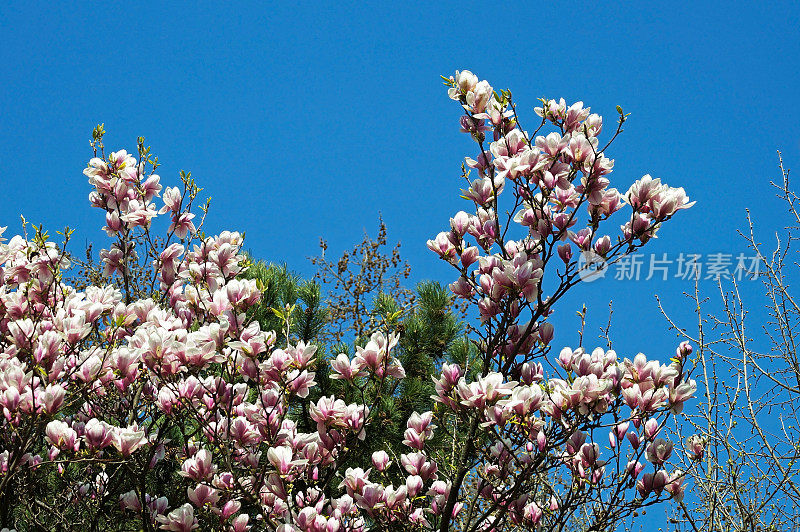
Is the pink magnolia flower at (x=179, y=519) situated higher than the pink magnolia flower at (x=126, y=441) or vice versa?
the pink magnolia flower at (x=126, y=441)

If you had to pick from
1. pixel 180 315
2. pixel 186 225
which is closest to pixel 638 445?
pixel 180 315

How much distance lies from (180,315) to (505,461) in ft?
4.76

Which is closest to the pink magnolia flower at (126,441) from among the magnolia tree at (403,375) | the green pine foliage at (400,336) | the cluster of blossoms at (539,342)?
the magnolia tree at (403,375)

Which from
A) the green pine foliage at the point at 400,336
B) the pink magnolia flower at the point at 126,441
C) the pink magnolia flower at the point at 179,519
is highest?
the green pine foliage at the point at 400,336

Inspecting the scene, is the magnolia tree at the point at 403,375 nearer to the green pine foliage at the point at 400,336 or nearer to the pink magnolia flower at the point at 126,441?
the pink magnolia flower at the point at 126,441

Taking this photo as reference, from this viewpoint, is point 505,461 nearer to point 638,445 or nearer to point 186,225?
point 638,445

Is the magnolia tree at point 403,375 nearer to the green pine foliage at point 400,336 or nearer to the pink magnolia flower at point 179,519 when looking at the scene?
the pink magnolia flower at point 179,519

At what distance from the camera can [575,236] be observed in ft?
8.39

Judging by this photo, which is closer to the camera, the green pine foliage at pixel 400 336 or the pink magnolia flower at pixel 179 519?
the pink magnolia flower at pixel 179 519

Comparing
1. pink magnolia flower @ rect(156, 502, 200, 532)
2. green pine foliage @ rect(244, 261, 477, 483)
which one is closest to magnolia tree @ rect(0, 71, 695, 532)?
pink magnolia flower @ rect(156, 502, 200, 532)

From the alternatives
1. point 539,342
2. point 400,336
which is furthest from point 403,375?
point 400,336

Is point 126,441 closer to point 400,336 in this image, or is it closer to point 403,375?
point 403,375

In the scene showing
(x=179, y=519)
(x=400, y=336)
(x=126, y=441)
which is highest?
(x=400, y=336)

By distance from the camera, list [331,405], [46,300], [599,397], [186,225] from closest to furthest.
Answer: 1. [599,397]
2. [331,405]
3. [46,300]
4. [186,225]
